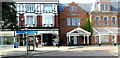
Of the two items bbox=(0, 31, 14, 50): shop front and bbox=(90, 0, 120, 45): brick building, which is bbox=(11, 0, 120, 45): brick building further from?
bbox=(0, 31, 14, 50): shop front

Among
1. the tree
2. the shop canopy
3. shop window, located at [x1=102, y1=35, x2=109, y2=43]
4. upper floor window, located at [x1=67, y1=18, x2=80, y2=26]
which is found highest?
the tree

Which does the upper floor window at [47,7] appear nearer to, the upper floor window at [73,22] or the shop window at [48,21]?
the shop window at [48,21]

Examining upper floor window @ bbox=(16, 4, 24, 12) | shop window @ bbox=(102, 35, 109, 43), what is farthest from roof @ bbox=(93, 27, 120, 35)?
upper floor window @ bbox=(16, 4, 24, 12)

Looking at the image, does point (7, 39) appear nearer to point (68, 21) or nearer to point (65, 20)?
point (65, 20)

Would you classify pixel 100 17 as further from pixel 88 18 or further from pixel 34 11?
pixel 34 11

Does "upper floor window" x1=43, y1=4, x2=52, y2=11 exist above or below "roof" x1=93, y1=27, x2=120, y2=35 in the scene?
above

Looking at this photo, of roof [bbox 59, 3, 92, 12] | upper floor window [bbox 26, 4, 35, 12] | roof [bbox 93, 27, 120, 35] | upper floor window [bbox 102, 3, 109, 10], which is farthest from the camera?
roof [bbox 59, 3, 92, 12]

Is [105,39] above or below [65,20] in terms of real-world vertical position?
below

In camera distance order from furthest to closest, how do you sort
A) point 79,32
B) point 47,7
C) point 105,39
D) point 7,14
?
1. point 105,39
2. point 79,32
3. point 47,7
4. point 7,14

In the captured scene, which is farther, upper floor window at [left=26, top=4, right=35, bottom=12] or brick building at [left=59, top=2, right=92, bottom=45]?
brick building at [left=59, top=2, right=92, bottom=45]

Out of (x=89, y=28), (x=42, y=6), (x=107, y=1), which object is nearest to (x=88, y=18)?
(x=89, y=28)

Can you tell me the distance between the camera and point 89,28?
4125 cm

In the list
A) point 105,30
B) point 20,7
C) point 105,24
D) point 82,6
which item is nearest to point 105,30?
point 105,30

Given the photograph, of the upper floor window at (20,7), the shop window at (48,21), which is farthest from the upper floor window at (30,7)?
the shop window at (48,21)
